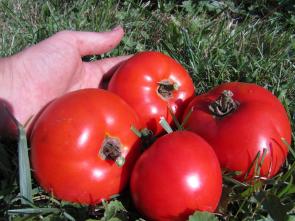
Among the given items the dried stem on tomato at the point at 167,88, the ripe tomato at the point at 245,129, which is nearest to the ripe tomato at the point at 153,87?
the dried stem on tomato at the point at 167,88

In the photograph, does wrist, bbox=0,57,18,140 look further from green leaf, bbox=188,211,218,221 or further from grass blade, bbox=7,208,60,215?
green leaf, bbox=188,211,218,221

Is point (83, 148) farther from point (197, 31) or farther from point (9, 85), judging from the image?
point (197, 31)

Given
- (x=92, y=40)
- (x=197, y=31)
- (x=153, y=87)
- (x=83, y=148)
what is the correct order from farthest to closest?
(x=197, y=31) → (x=92, y=40) → (x=153, y=87) → (x=83, y=148)

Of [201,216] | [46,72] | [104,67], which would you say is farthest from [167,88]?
[201,216]

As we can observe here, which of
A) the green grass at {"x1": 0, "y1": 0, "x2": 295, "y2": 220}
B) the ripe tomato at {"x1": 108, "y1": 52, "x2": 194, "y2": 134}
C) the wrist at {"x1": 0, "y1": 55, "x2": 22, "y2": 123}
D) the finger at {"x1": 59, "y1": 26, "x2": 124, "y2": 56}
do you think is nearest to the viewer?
the ripe tomato at {"x1": 108, "y1": 52, "x2": 194, "y2": 134}

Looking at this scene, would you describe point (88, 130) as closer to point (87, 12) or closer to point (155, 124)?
point (155, 124)

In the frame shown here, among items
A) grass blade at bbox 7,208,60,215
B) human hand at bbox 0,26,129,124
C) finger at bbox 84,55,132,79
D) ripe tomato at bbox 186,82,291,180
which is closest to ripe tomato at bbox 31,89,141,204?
grass blade at bbox 7,208,60,215
